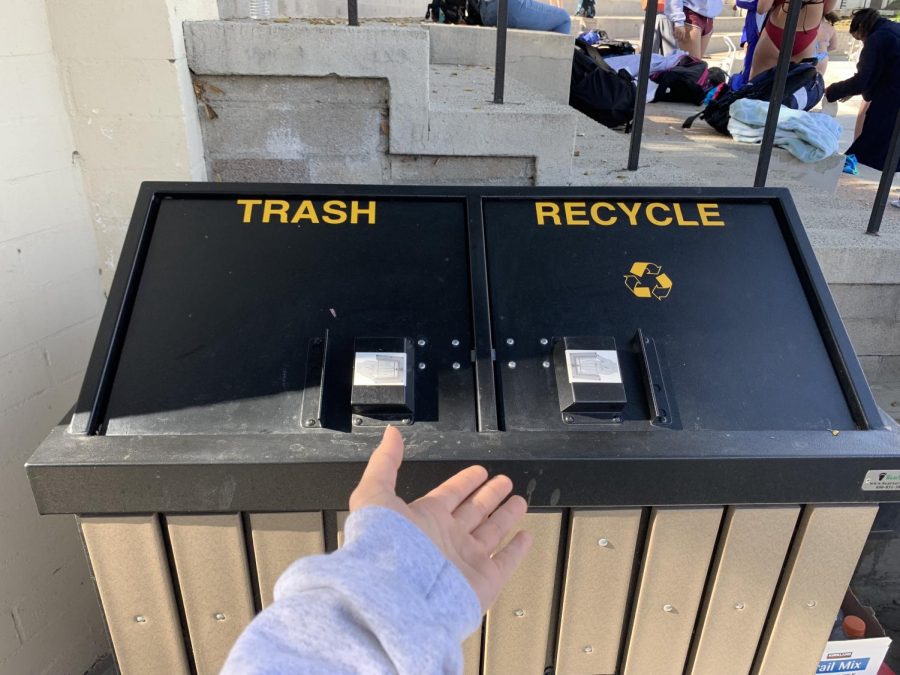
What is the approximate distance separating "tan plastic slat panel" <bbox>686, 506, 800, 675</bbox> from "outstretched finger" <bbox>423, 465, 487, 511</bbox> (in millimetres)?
652

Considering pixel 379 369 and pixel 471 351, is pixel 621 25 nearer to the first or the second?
pixel 471 351

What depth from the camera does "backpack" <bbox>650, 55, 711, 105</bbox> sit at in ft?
20.1

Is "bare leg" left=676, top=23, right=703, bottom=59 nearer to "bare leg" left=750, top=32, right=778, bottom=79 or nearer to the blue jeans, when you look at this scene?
"bare leg" left=750, top=32, right=778, bottom=79

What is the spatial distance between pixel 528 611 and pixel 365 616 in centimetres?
87

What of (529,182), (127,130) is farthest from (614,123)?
(127,130)

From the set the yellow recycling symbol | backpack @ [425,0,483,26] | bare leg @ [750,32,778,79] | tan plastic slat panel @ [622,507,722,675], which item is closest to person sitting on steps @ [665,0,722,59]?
bare leg @ [750,32,778,79]

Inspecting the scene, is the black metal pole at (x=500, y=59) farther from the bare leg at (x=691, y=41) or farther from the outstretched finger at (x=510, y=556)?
the bare leg at (x=691, y=41)

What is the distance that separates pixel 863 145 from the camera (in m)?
4.88

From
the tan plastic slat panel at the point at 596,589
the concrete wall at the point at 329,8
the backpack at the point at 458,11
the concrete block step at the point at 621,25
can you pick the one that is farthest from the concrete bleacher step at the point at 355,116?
the concrete block step at the point at 621,25

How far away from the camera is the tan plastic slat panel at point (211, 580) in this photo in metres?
1.39

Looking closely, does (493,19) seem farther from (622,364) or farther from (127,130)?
(622,364)

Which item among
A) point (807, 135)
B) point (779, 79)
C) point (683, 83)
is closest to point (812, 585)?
point (779, 79)

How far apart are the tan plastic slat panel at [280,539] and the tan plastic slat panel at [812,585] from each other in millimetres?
1048

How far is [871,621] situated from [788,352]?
1004 millimetres
